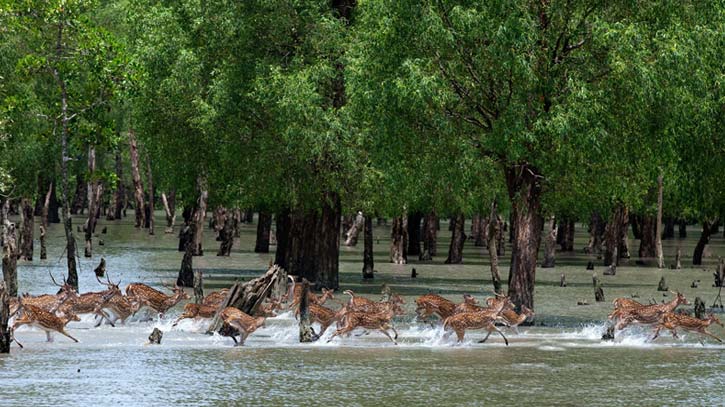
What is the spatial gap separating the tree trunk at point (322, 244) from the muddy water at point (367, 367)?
8984mm

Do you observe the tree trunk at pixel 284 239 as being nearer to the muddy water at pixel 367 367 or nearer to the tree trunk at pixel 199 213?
the tree trunk at pixel 199 213

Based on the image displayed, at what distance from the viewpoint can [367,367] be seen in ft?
82.3

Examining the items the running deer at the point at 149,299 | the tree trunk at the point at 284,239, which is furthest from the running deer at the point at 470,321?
the tree trunk at the point at 284,239

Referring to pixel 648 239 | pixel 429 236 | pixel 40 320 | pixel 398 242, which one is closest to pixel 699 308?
pixel 40 320

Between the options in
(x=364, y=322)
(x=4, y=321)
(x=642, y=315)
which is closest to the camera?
(x=4, y=321)

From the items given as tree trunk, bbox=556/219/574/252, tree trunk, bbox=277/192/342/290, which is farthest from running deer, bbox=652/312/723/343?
tree trunk, bbox=556/219/574/252

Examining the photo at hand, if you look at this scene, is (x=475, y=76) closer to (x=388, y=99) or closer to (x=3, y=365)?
(x=388, y=99)

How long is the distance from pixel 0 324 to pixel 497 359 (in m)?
9.40

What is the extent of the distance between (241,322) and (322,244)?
16.7m

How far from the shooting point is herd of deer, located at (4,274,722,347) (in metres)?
27.9

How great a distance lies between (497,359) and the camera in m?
26.4

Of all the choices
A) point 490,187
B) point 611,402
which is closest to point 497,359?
point 611,402

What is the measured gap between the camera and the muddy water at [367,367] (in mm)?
21594

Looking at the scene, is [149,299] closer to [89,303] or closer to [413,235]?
[89,303]
